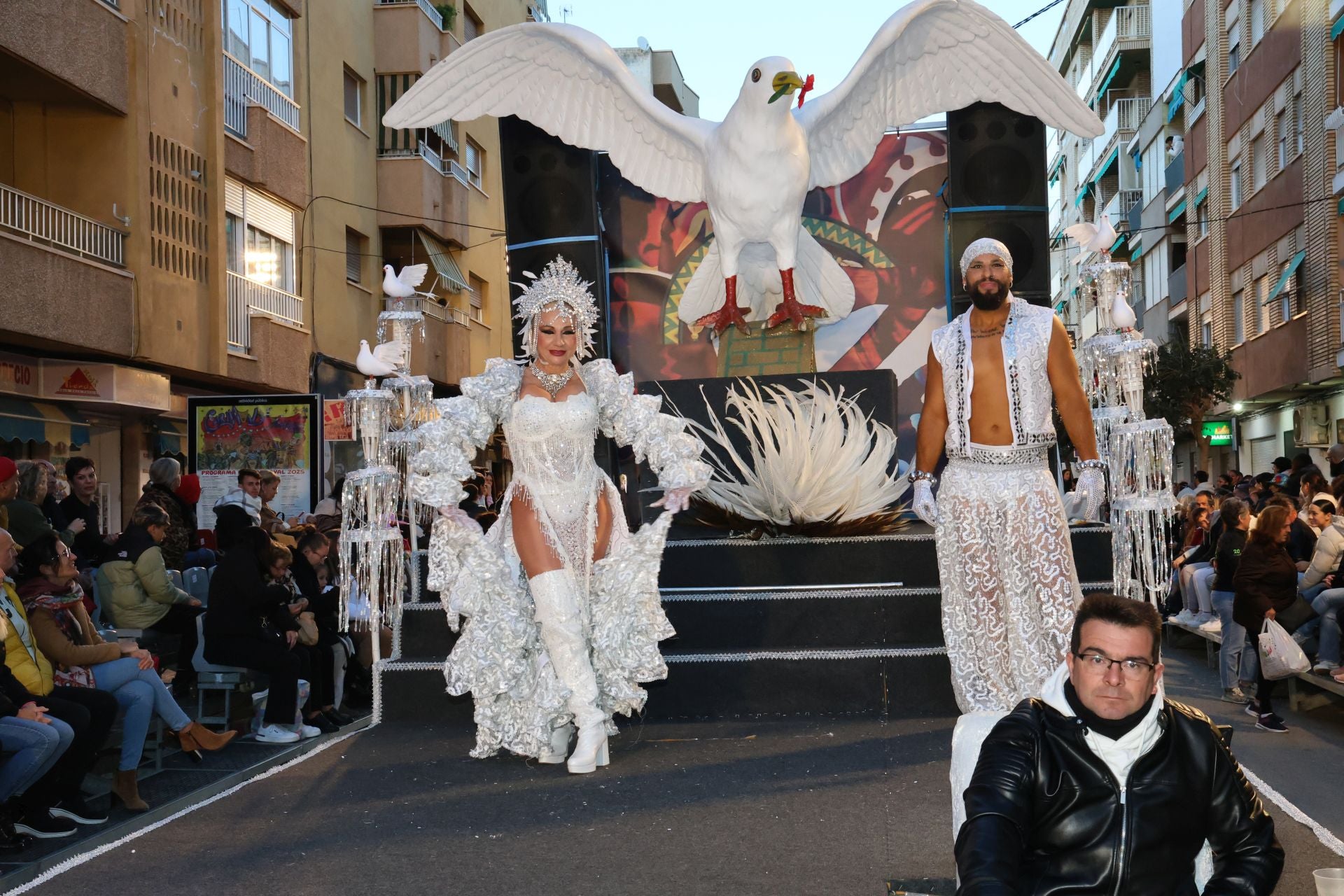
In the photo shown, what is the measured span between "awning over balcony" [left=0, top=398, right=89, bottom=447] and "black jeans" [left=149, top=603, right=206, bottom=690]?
5050 mm

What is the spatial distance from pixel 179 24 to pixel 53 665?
10.5m

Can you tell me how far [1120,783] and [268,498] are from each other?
8.08 metres

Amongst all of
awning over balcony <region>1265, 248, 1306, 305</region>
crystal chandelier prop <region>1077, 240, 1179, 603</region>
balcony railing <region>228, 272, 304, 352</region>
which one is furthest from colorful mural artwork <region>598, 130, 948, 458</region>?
awning over balcony <region>1265, 248, 1306, 305</region>

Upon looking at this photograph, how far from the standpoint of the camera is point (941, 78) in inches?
313

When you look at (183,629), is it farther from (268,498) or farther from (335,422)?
(335,422)

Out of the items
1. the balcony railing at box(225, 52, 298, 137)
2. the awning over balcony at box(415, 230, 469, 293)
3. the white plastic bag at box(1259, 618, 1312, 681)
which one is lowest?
the white plastic bag at box(1259, 618, 1312, 681)

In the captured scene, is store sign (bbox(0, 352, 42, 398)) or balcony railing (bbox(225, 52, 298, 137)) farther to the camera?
balcony railing (bbox(225, 52, 298, 137))

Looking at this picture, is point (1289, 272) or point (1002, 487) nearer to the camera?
point (1002, 487)

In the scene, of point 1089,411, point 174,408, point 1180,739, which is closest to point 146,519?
point 1089,411

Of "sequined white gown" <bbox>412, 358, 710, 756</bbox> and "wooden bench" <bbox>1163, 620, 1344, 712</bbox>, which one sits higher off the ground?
"sequined white gown" <bbox>412, 358, 710, 756</bbox>

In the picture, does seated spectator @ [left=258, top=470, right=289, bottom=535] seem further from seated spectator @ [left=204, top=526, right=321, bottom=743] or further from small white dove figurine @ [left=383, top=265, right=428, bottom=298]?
small white dove figurine @ [left=383, top=265, right=428, bottom=298]

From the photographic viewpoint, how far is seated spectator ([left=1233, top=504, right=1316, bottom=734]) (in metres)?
7.25

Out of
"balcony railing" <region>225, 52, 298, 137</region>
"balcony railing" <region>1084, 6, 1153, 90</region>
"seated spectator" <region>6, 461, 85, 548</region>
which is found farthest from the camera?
"balcony railing" <region>1084, 6, 1153, 90</region>

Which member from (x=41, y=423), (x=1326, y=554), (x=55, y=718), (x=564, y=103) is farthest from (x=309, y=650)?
(x=41, y=423)
